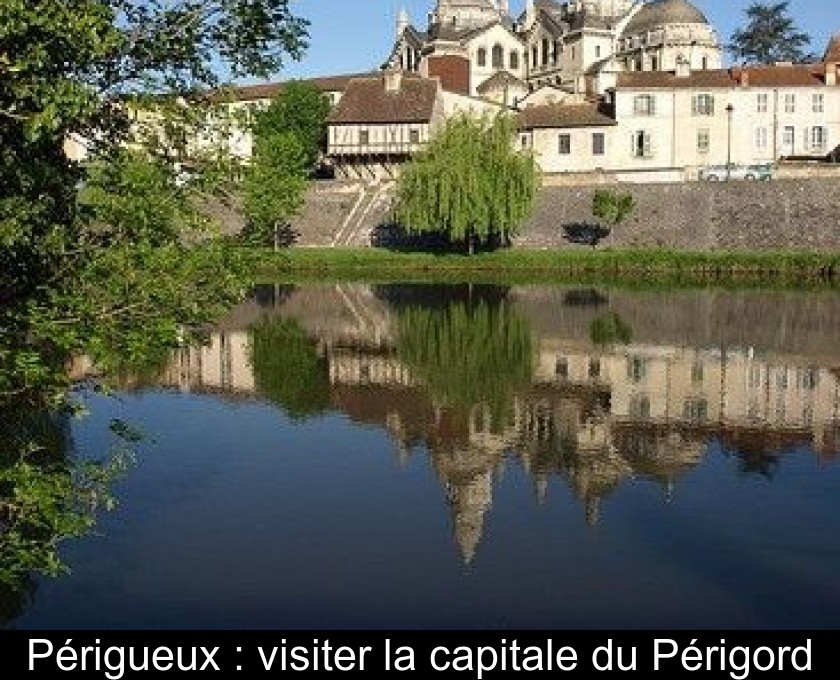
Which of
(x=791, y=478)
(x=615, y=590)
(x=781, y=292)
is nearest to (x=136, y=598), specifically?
(x=615, y=590)

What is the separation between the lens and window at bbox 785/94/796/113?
73.6 meters

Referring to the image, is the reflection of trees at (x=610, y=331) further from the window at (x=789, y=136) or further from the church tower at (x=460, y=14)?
the church tower at (x=460, y=14)

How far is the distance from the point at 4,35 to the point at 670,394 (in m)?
22.2

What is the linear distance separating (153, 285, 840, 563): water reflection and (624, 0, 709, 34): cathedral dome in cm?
4897

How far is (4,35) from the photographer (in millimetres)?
8242

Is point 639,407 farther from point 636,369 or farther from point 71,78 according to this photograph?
point 71,78

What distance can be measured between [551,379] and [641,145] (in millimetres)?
47856

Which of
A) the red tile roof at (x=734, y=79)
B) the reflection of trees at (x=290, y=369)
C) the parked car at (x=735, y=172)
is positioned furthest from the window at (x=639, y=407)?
the red tile roof at (x=734, y=79)

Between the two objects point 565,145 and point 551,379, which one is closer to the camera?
point 551,379

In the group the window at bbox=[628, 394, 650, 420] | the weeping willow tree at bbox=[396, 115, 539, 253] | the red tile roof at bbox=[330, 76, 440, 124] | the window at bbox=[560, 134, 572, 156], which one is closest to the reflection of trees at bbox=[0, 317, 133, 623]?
the window at bbox=[628, 394, 650, 420]

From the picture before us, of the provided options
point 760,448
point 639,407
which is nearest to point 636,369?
point 639,407

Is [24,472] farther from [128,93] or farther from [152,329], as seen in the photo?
[128,93]

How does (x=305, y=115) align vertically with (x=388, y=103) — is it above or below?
below

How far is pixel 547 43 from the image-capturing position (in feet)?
328
